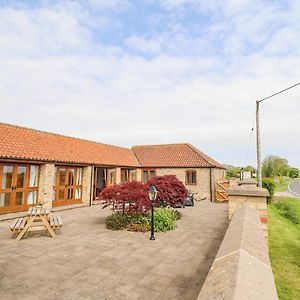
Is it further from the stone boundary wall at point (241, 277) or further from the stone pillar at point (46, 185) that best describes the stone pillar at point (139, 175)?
the stone boundary wall at point (241, 277)

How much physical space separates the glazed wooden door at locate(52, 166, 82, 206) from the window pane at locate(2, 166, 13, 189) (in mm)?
3114

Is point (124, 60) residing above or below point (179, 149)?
above

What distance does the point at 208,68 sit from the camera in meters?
10.8

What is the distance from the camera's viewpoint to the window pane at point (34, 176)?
1379 centimetres

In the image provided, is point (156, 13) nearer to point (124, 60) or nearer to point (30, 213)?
point (124, 60)

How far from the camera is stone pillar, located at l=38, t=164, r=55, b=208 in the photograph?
1398cm

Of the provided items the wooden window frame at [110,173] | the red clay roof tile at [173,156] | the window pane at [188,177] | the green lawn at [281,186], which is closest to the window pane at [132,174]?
the red clay roof tile at [173,156]

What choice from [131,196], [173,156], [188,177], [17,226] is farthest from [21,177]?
[173,156]

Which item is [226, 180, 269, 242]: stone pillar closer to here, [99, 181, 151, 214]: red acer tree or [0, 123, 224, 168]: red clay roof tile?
[99, 181, 151, 214]: red acer tree

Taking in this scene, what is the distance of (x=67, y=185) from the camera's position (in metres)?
16.2

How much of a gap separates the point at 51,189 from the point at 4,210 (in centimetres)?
283

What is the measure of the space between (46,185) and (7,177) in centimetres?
217

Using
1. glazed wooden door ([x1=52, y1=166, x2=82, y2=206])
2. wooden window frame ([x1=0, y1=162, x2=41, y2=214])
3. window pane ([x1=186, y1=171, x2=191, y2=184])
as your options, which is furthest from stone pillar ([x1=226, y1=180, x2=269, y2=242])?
window pane ([x1=186, y1=171, x2=191, y2=184])

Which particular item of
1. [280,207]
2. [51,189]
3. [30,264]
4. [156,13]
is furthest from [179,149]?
[30,264]
